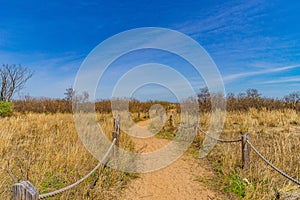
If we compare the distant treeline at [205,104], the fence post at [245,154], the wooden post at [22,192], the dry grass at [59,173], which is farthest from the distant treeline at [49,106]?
the wooden post at [22,192]

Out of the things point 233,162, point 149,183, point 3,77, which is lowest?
point 149,183

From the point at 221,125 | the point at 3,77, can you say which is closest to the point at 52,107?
the point at 3,77

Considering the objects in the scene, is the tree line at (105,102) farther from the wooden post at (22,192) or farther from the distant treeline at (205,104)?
the wooden post at (22,192)

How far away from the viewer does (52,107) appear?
2342cm

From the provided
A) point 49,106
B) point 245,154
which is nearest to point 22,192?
point 245,154

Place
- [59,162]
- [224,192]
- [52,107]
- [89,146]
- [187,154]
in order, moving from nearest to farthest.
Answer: [224,192] → [59,162] → [89,146] → [187,154] → [52,107]

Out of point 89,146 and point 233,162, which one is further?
point 89,146

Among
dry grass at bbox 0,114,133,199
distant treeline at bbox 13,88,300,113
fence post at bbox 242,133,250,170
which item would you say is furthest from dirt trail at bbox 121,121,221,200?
distant treeline at bbox 13,88,300,113

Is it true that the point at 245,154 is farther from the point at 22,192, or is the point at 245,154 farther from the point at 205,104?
the point at 205,104

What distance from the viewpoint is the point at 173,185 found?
589 centimetres

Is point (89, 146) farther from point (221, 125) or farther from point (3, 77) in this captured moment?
point (3, 77)

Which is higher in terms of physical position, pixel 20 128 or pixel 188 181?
pixel 20 128

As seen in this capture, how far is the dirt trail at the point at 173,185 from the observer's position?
5250 millimetres

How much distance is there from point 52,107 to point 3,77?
6710 mm
